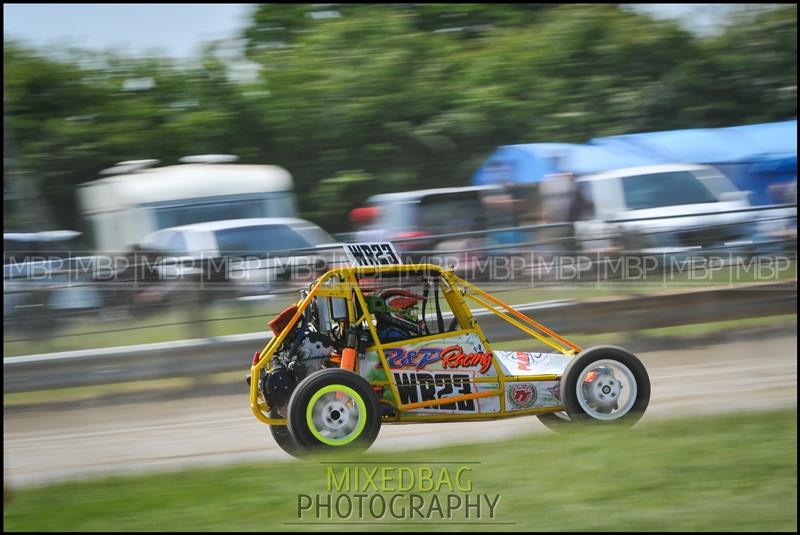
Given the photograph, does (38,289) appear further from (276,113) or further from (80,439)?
(276,113)

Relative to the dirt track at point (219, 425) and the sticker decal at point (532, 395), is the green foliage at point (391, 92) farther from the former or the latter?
the sticker decal at point (532, 395)

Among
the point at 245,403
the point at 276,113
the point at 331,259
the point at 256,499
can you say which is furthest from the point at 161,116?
the point at 256,499

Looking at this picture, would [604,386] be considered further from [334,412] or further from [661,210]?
[661,210]

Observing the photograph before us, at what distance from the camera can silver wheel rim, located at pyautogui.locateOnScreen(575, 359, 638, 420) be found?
5.73 metres

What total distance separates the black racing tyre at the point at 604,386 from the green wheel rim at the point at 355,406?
124 cm

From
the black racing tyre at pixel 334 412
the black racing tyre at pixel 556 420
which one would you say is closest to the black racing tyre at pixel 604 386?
the black racing tyre at pixel 556 420

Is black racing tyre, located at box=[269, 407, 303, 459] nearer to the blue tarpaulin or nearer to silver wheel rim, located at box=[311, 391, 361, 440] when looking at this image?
silver wheel rim, located at box=[311, 391, 361, 440]

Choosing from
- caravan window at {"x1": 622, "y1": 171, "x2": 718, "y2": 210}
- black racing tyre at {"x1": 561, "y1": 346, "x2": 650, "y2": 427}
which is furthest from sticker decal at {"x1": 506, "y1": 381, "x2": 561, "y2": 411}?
caravan window at {"x1": 622, "y1": 171, "x2": 718, "y2": 210}

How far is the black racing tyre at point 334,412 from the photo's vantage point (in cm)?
529

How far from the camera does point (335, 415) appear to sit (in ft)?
17.7

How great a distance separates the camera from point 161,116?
1339cm

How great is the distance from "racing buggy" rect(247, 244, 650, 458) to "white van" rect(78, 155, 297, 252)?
557 cm

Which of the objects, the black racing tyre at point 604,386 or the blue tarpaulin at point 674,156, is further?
the blue tarpaulin at point 674,156

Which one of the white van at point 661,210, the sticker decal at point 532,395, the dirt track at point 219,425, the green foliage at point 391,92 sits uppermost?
the green foliage at point 391,92
